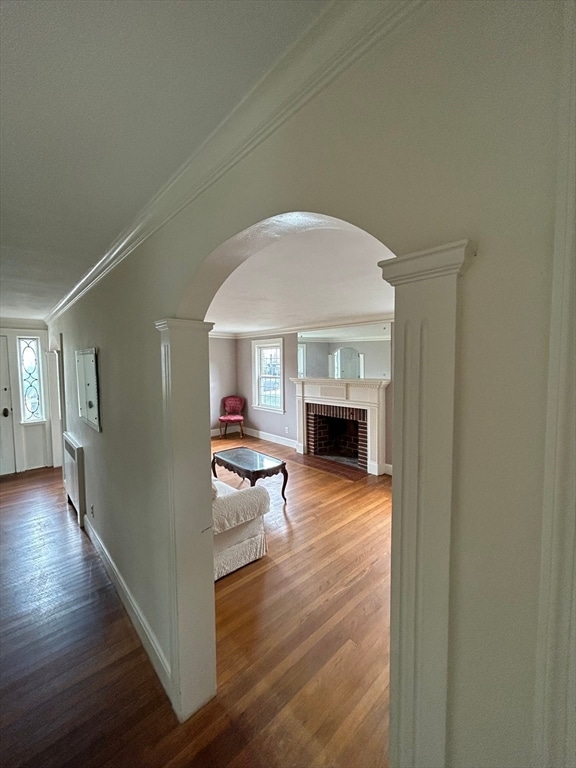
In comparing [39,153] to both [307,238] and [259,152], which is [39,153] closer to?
[259,152]

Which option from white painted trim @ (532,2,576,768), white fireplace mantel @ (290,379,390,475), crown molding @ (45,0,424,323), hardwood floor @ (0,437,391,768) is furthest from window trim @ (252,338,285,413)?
white painted trim @ (532,2,576,768)

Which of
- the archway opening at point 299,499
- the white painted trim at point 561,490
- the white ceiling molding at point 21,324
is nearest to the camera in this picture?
the white painted trim at point 561,490

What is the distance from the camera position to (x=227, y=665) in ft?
6.07

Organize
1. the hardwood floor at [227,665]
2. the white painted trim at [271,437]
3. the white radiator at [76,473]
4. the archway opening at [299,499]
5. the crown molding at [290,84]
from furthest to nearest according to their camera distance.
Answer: the white painted trim at [271,437]
the white radiator at [76,473]
the hardwood floor at [227,665]
the archway opening at [299,499]
the crown molding at [290,84]

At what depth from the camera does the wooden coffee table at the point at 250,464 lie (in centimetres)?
384

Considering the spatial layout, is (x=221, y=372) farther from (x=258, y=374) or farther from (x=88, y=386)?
(x=88, y=386)

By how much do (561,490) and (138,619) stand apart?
2435 mm

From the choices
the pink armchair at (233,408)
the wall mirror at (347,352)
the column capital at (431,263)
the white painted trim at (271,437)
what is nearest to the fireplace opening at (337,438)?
the white painted trim at (271,437)

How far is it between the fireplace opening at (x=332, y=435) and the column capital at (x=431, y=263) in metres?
4.97

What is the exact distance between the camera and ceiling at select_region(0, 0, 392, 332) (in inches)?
27.5

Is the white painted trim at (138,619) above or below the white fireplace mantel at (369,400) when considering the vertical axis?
below

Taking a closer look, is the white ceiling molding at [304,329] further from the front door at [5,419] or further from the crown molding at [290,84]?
the crown molding at [290,84]

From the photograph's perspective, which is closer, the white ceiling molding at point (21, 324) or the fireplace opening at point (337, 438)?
the white ceiling molding at point (21, 324)

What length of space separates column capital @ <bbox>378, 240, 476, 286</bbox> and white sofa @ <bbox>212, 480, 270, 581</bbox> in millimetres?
2290
